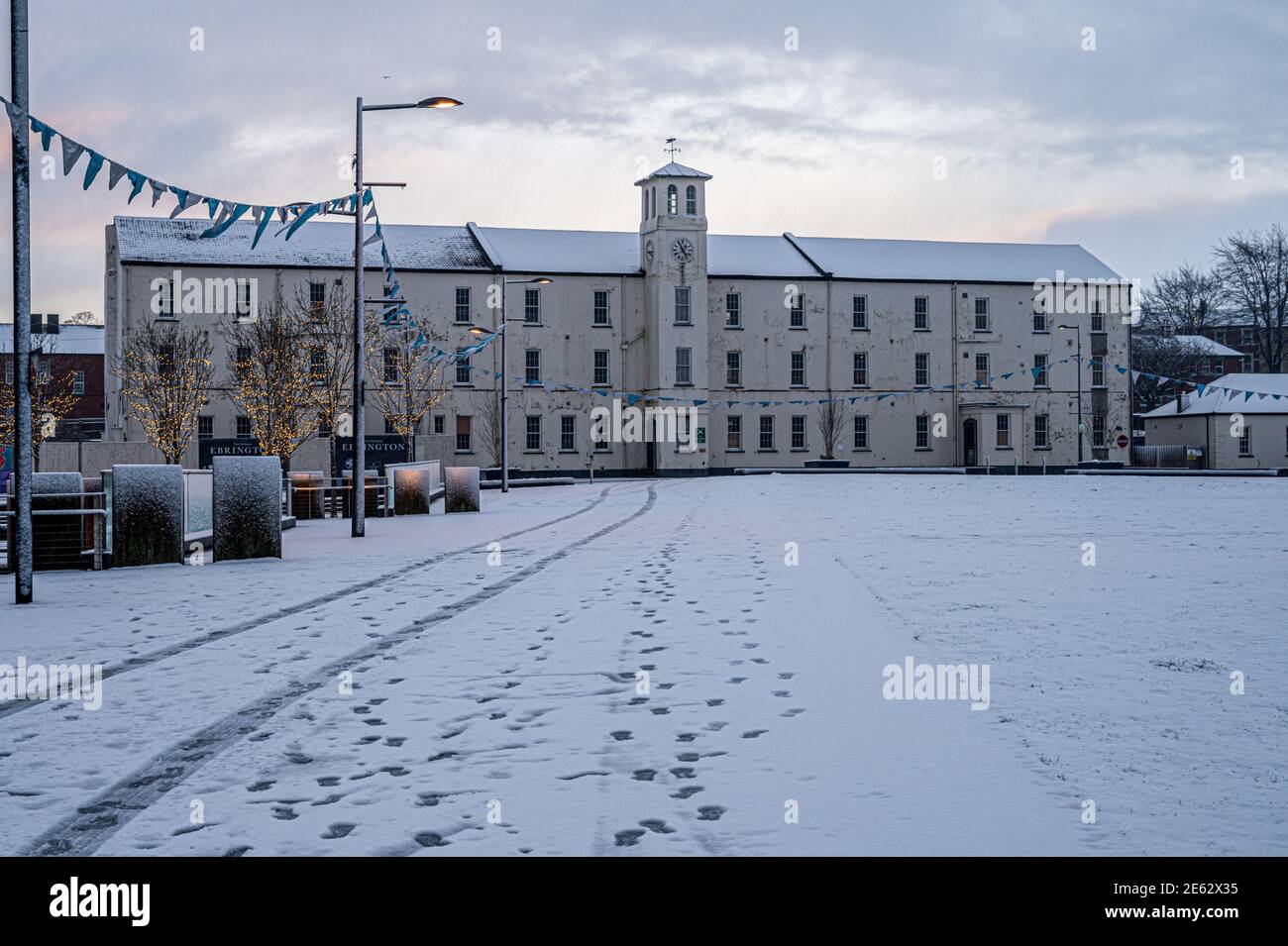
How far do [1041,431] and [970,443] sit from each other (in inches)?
190

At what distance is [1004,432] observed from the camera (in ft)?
233

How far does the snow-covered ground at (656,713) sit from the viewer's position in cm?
491

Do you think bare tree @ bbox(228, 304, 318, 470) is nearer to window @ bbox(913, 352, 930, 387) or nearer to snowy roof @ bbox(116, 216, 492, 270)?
snowy roof @ bbox(116, 216, 492, 270)

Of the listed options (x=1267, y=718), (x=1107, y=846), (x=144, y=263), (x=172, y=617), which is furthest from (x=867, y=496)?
(x=144, y=263)

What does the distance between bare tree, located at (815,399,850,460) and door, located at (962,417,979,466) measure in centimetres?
771

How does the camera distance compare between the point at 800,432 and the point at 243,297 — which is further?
the point at 800,432

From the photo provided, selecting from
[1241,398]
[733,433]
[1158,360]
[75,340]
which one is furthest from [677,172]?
[75,340]

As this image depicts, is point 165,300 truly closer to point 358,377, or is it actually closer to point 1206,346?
point 358,377

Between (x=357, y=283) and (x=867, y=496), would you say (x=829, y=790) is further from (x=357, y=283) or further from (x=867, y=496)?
(x=867, y=496)

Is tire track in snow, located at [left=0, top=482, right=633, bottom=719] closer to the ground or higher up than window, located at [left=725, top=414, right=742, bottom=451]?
closer to the ground

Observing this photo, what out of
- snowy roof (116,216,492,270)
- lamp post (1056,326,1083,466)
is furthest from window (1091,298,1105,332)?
snowy roof (116,216,492,270)

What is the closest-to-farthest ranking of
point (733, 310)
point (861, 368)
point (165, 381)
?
point (165, 381), point (733, 310), point (861, 368)

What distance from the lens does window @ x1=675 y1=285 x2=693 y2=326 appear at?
66062 mm

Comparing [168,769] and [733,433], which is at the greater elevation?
[733,433]
